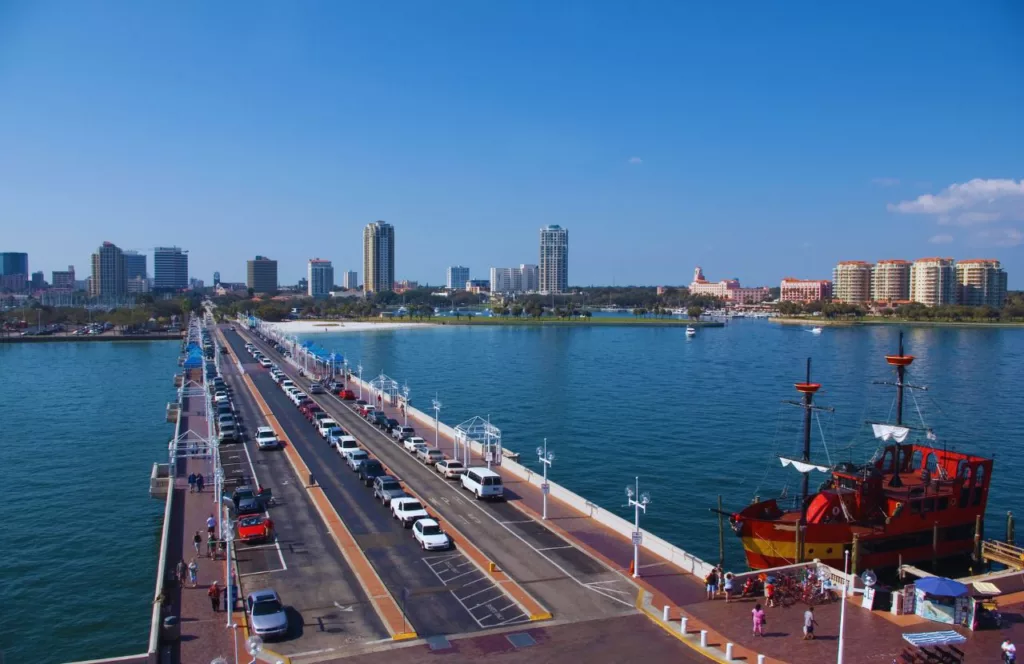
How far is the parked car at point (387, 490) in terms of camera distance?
30.4m

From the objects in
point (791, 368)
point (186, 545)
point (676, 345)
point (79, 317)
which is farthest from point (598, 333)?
point (186, 545)

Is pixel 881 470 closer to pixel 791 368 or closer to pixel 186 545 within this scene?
pixel 186 545

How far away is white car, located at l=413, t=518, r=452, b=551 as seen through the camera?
2492cm

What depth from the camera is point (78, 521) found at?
3575 centimetres

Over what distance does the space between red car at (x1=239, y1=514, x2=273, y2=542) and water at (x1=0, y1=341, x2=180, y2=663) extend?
4.15 meters

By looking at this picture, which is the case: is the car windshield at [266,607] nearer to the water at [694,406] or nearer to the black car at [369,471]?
the black car at [369,471]

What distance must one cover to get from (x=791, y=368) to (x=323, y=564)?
94546 millimetres

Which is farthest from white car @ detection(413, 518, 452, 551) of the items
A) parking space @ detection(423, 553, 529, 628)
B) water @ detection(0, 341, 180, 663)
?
water @ detection(0, 341, 180, 663)

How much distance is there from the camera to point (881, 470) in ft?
106

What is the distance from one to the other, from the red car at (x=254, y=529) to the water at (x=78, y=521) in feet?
13.6

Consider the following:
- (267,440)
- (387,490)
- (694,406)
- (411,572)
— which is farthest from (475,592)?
(694,406)

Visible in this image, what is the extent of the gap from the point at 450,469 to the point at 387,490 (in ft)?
16.3

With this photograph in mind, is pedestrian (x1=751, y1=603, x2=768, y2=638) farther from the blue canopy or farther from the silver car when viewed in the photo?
the silver car

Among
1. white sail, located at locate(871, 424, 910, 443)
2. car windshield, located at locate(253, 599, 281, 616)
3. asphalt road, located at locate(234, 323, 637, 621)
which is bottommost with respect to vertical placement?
asphalt road, located at locate(234, 323, 637, 621)
